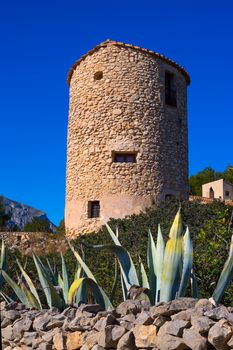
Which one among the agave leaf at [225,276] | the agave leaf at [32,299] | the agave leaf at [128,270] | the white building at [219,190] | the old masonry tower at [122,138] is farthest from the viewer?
the white building at [219,190]

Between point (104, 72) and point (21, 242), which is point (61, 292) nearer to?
point (21, 242)

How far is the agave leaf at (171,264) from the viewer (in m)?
4.04

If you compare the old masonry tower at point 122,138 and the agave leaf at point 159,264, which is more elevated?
the old masonry tower at point 122,138

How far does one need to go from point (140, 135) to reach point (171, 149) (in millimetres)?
1183

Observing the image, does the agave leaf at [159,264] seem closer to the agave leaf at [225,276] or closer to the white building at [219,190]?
the agave leaf at [225,276]

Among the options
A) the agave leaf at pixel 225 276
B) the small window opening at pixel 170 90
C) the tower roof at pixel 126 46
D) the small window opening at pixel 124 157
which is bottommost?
the agave leaf at pixel 225 276

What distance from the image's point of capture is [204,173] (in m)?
36.4

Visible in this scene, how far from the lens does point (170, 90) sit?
1573 cm

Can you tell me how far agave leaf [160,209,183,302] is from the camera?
159 inches

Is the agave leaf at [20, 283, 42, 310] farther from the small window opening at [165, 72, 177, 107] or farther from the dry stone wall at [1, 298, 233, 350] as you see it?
the small window opening at [165, 72, 177, 107]

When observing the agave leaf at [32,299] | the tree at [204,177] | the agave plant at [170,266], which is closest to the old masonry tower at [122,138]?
the agave leaf at [32,299]

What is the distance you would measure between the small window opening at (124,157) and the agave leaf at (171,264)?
1052 cm

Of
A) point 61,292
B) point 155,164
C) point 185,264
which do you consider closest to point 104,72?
point 155,164

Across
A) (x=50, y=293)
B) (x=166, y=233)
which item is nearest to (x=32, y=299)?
(x=50, y=293)
